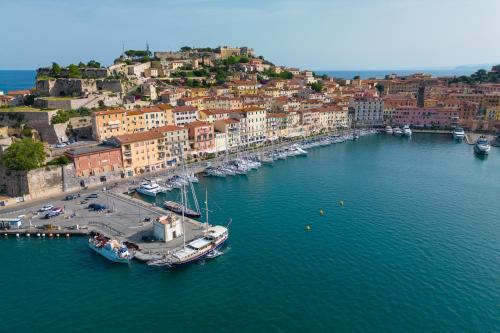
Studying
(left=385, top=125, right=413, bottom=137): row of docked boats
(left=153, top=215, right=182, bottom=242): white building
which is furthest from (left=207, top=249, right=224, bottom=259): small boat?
(left=385, top=125, right=413, bottom=137): row of docked boats

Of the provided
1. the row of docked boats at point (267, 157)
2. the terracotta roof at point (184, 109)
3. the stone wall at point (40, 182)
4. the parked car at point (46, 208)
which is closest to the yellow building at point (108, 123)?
the terracotta roof at point (184, 109)

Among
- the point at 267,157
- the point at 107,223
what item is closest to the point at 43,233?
the point at 107,223

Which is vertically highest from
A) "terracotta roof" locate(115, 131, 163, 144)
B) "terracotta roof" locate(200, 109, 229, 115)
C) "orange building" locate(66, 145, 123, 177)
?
"terracotta roof" locate(200, 109, 229, 115)

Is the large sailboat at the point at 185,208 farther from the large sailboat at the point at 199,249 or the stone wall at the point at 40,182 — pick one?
the stone wall at the point at 40,182

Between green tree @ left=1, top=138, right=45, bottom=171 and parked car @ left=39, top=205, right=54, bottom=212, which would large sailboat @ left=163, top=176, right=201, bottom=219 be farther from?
green tree @ left=1, top=138, right=45, bottom=171

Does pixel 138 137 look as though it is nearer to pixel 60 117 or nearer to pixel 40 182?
pixel 60 117

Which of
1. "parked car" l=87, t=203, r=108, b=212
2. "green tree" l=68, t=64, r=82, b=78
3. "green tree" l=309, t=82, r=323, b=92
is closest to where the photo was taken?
"parked car" l=87, t=203, r=108, b=212

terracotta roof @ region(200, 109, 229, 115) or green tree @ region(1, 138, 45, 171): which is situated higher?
terracotta roof @ region(200, 109, 229, 115)
